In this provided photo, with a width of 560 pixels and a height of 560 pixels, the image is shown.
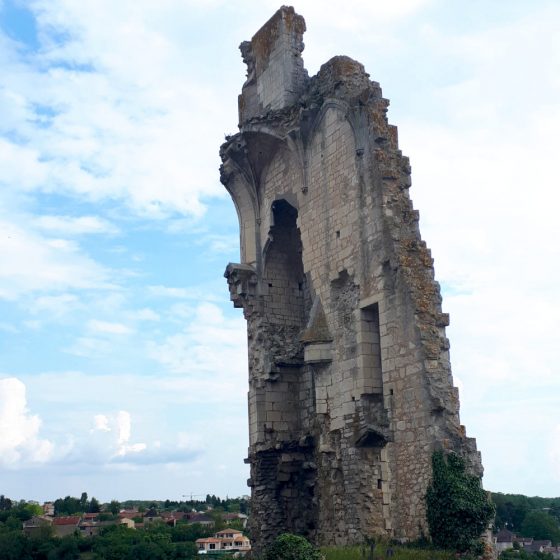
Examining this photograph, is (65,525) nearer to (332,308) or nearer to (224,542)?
(224,542)

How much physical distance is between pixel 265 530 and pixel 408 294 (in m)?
6.32

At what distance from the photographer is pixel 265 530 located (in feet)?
55.5

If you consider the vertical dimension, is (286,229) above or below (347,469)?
above

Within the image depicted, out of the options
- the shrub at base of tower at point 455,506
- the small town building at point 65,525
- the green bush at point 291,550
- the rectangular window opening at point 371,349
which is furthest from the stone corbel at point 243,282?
the small town building at point 65,525

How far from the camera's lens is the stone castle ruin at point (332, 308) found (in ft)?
42.7

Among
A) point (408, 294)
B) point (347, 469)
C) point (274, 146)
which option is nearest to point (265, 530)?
point (347, 469)

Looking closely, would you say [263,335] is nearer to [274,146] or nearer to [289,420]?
[289,420]

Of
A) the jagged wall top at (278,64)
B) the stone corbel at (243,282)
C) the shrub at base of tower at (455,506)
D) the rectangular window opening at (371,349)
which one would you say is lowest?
the shrub at base of tower at (455,506)

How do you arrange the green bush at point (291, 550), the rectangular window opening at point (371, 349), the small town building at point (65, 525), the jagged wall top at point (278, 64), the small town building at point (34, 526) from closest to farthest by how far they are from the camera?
the green bush at point (291, 550)
the rectangular window opening at point (371, 349)
the jagged wall top at point (278, 64)
the small town building at point (34, 526)
the small town building at point (65, 525)

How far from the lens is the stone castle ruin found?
13.0 m

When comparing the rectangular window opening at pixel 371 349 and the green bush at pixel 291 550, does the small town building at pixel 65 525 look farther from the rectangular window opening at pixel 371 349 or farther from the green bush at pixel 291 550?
the green bush at pixel 291 550

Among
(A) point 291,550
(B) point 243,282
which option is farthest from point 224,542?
(A) point 291,550

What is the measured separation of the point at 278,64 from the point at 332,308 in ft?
18.3

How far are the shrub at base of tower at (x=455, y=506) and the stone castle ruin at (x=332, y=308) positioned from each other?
298 mm
